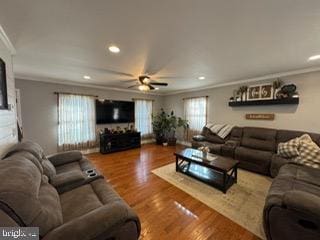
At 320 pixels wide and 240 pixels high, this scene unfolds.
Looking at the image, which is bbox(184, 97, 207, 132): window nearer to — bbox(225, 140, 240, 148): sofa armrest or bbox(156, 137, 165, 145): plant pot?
bbox(156, 137, 165, 145): plant pot

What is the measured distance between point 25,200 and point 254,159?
373 cm

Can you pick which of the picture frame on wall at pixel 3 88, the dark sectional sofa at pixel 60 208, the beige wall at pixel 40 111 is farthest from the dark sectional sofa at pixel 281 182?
the beige wall at pixel 40 111

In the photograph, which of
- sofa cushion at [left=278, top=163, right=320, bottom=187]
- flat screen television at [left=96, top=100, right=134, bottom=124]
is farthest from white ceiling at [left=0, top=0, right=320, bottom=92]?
flat screen television at [left=96, top=100, right=134, bottom=124]

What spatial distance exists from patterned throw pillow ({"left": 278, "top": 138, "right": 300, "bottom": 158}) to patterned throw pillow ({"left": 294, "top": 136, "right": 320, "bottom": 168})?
0.19 feet

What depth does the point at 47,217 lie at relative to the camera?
1.05 m

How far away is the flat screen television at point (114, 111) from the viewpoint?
5172 mm

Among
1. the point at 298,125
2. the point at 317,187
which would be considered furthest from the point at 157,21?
the point at 298,125

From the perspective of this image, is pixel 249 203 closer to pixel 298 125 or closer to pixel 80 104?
pixel 298 125

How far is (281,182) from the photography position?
195cm

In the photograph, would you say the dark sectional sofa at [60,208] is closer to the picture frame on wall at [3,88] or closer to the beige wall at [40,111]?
the picture frame on wall at [3,88]

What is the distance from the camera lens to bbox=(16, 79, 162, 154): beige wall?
396 centimetres

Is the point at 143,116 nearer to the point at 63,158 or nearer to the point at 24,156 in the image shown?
the point at 63,158

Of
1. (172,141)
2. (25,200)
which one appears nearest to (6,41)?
(25,200)

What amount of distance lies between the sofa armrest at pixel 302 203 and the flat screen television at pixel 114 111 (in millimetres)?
5013
